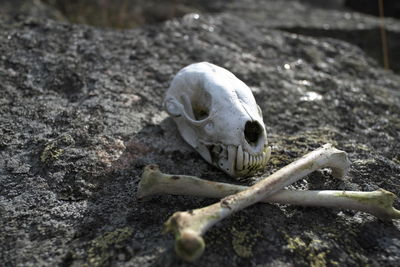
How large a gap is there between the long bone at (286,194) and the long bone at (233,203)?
0.08 meters

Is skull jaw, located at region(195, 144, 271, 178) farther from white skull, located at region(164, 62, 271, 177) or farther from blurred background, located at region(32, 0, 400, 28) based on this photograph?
blurred background, located at region(32, 0, 400, 28)

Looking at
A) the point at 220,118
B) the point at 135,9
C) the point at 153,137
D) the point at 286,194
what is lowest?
the point at 135,9

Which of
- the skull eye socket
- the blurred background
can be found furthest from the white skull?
the blurred background

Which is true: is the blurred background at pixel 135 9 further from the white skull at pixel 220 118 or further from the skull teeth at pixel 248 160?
Result: the skull teeth at pixel 248 160

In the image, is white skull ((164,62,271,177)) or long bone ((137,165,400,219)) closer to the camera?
long bone ((137,165,400,219))

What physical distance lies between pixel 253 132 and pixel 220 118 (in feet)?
0.63

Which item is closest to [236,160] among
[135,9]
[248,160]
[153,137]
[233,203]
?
[248,160]

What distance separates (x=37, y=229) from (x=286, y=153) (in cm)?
137

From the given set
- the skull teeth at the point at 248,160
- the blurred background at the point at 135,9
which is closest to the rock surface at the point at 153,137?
the skull teeth at the point at 248,160

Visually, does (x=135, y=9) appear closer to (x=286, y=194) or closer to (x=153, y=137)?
(x=153, y=137)

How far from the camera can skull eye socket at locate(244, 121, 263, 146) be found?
2.05 metres

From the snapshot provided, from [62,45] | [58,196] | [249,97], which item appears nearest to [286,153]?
[249,97]

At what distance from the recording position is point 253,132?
6.85 ft

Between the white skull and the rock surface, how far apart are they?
5.8 inches
